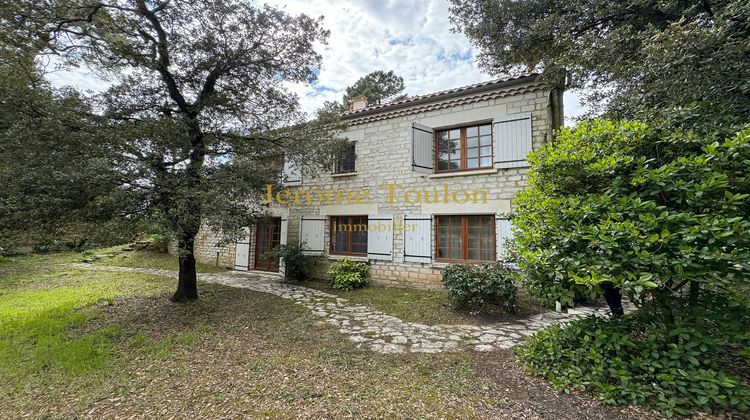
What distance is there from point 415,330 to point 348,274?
10.9ft

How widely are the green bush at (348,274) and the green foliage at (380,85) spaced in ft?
57.2

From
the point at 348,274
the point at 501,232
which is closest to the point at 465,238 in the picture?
the point at 501,232

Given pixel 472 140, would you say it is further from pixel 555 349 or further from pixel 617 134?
pixel 555 349

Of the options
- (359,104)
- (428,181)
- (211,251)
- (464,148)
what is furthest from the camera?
(211,251)

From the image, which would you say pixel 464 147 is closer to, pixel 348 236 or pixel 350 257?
pixel 348 236

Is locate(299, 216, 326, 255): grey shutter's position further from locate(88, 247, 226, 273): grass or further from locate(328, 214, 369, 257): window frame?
locate(88, 247, 226, 273): grass

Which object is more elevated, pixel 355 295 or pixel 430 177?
pixel 430 177

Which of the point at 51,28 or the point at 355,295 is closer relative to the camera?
the point at 51,28

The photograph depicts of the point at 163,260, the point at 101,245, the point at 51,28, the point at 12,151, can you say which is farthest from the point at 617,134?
the point at 163,260

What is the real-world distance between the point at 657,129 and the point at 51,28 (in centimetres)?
836

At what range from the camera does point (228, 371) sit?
320 cm

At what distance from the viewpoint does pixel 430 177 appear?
7.20 metres

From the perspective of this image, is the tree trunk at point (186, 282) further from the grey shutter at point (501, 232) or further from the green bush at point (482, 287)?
the grey shutter at point (501, 232)

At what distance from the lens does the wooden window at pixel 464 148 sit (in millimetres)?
6887
